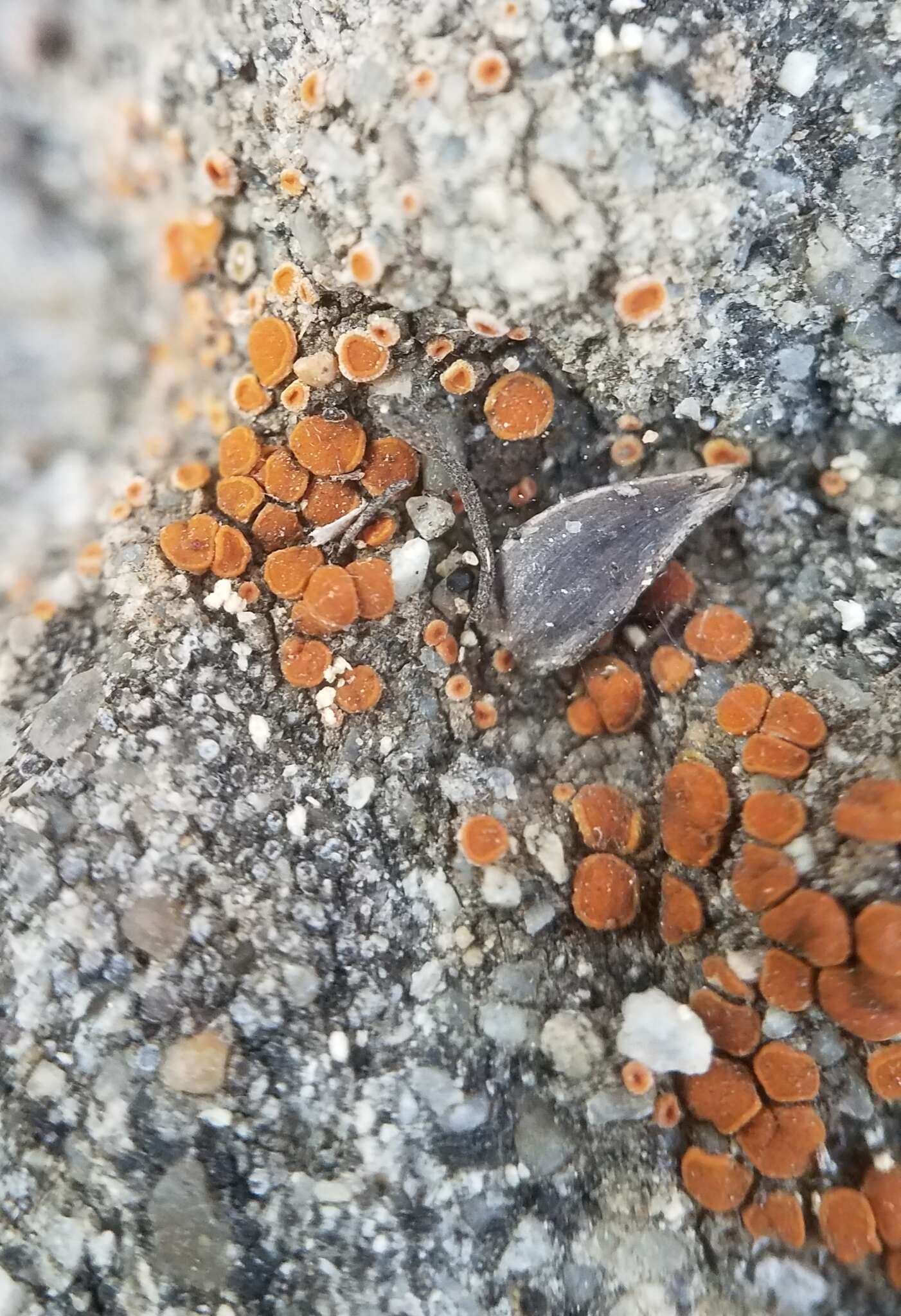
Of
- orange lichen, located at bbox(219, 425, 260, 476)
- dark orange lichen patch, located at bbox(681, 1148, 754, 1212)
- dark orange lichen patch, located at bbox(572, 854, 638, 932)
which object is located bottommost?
dark orange lichen patch, located at bbox(681, 1148, 754, 1212)

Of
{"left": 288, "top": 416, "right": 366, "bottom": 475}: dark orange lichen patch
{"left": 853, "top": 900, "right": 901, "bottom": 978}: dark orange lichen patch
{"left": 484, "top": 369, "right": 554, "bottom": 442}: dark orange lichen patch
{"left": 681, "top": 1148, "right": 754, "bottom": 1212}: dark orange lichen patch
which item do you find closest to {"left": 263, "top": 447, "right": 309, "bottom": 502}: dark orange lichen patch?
{"left": 288, "top": 416, "right": 366, "bottom": 475}: dark orange lichen patch

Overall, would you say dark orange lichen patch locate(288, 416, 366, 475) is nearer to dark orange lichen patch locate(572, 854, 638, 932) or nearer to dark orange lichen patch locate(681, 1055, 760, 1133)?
dark orange lichen patch locate(572, 854, 638, 932)

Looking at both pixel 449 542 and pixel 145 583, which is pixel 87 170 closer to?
pixel 145 583

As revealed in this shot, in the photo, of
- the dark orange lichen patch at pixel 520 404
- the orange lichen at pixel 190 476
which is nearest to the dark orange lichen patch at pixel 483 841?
the dark orange lichen patch at pixel 520 404

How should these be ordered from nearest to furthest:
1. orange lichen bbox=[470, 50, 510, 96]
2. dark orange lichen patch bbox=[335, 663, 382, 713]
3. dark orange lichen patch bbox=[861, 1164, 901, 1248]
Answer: dark orange lichen patch bbox=[861, 1164, 901, 1248] < orange lichen bbox=[470, 50, 510, 96] < dark orange lichen patch bbox=[335, 663, 382, 713]

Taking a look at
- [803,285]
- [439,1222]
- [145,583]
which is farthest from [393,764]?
[803,285]

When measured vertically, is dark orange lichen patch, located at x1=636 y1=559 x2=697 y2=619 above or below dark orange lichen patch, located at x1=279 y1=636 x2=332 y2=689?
below

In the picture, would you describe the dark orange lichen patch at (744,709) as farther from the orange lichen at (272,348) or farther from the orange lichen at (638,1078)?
the orange lichen at (272,348)
